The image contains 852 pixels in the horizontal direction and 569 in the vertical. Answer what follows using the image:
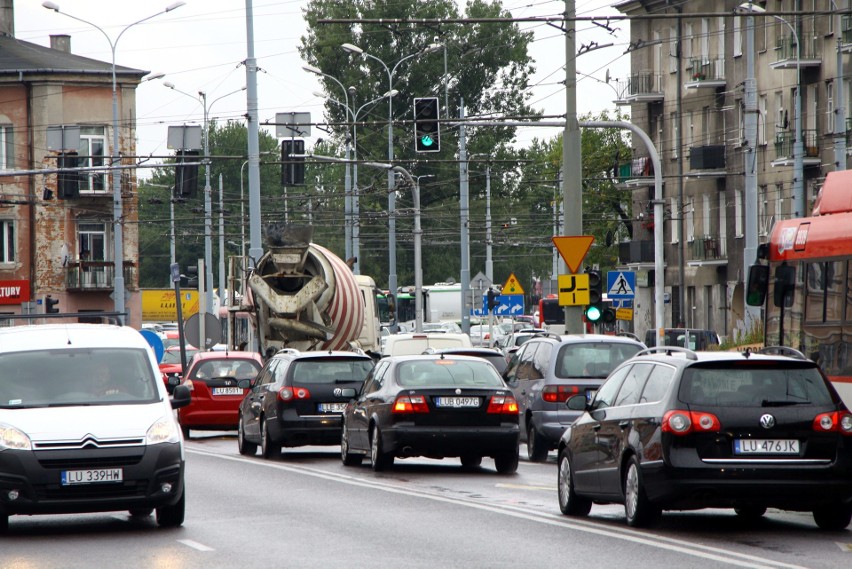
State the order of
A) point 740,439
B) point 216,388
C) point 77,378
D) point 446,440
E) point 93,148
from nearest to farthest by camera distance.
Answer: point 740,439 → point 77,378 → point 446,440 → point 216,388 → point 93,148

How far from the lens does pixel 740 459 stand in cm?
1305

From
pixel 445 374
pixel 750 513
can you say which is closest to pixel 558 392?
pixel 445 374

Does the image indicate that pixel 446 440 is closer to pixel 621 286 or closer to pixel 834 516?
pixel 834 516

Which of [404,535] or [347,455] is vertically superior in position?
[404,535]

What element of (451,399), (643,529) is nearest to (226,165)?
(451,399)

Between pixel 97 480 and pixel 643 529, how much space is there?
439cm

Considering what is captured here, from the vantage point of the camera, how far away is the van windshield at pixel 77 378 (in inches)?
563

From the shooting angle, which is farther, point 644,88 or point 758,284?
point 644,88

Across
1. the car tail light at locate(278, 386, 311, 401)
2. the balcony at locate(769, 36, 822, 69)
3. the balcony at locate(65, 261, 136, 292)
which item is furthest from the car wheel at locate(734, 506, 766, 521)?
the balcony at locate(65, 261, 136, 292)

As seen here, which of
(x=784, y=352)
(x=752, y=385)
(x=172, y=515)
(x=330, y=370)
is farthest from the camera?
(x=330, y=370)

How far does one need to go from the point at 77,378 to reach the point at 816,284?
788cm

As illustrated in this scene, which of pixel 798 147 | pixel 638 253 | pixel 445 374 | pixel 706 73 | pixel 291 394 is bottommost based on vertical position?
pixel 291 394

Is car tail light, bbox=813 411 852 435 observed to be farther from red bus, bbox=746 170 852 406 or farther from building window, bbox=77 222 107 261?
building window, bbox=77 222 107 261

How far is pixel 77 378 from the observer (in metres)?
14.6
